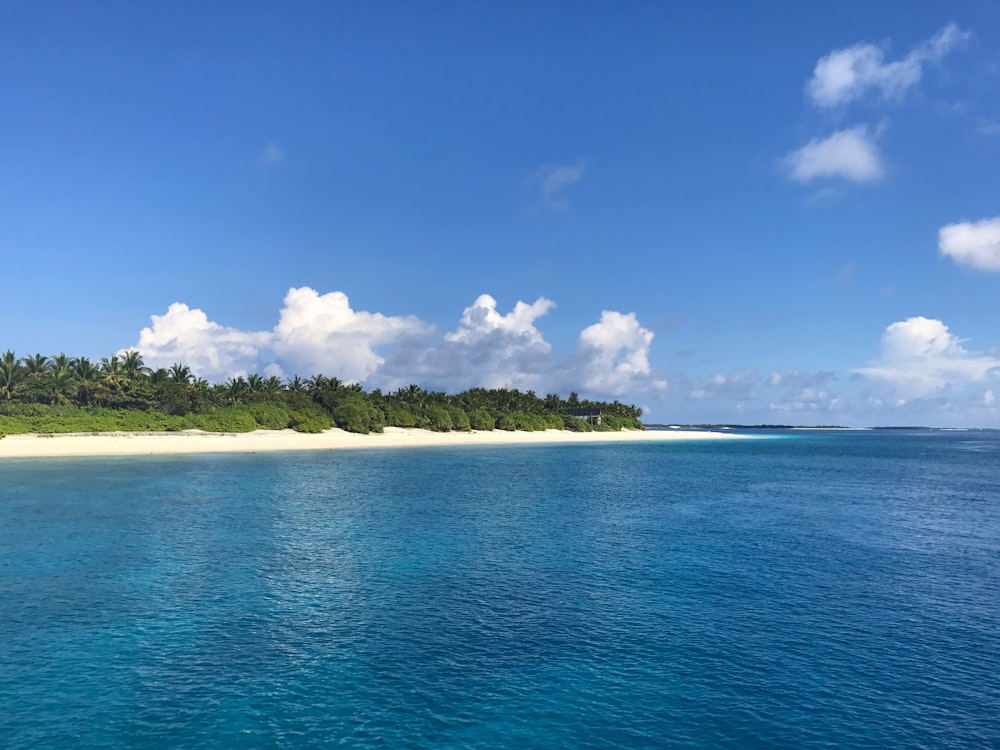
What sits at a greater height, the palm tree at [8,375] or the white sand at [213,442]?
the palm tree at [8,375]

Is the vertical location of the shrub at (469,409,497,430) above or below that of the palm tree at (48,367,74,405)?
below

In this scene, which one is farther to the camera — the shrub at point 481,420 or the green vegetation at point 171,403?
the shrub at point 481,420

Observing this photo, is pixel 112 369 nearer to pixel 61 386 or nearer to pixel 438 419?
pixel 61 386

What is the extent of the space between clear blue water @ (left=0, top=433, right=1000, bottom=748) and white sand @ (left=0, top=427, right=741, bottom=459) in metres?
49.9

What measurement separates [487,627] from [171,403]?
399 ft

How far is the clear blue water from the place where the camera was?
14.4m

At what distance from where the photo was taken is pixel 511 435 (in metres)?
173

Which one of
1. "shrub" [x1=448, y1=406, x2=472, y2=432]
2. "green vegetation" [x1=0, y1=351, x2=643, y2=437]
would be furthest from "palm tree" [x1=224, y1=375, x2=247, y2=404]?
"shrub" [x1=448, y1=406, x2=472, y2=432]

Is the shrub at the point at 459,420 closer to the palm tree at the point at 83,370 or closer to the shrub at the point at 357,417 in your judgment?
the shrub at the point at 357,417

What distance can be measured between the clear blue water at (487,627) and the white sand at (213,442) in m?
49.9

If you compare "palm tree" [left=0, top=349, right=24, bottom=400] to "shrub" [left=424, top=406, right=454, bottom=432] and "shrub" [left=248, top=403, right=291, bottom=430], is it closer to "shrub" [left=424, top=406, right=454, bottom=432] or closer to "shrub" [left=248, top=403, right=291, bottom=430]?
"shrub" [left=248, top=403, right=291, bottom=430]

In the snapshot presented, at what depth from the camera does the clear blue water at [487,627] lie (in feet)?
47.4

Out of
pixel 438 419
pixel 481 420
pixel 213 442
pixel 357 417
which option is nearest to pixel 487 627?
pixel 213 442

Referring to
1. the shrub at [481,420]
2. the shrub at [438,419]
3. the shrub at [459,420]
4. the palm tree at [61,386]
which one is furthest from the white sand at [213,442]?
the palm tree at [61,386]
